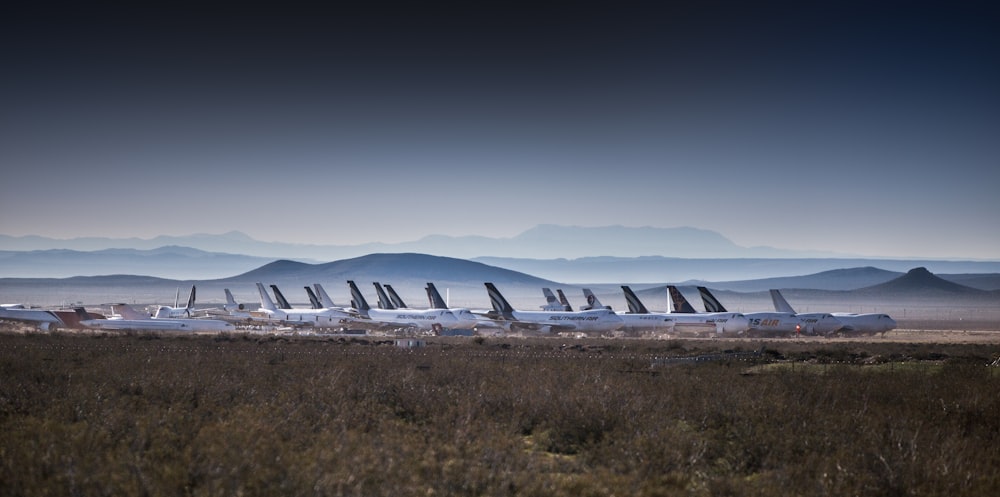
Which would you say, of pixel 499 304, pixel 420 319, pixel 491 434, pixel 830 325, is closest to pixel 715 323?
pixel 830 325

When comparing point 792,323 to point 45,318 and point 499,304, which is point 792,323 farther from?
point 45,318

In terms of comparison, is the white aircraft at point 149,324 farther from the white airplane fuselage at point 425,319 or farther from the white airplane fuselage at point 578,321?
the white airplane fuselage at point 578,321

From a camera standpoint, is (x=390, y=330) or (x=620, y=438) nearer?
(x=620, y=438)

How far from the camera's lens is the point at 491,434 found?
13547mm

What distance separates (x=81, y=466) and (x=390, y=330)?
62.0 m

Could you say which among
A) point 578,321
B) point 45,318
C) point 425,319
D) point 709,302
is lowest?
point 578,321

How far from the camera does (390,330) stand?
237ft

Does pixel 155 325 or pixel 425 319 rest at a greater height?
pixel 425 319

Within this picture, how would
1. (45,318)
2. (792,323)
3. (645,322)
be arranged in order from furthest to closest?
(645,322)
(792,323)
(45,318)

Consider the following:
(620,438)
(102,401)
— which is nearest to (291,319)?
(102,401)

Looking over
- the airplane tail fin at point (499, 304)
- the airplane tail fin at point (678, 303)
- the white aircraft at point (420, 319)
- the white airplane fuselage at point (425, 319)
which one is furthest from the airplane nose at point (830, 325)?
the white aircraft at point (420, 319)

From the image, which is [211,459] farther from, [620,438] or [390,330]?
[390,330]

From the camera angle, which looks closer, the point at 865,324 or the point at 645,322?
the point at 865,324

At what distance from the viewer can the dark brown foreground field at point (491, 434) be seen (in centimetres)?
1072
